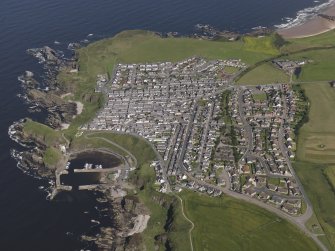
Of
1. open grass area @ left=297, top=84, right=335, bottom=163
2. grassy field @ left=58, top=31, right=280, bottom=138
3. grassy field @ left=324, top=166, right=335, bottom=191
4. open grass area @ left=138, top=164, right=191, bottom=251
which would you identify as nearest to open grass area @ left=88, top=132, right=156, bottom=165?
open grass area @ left=138, top=164, right=191, bottom=251

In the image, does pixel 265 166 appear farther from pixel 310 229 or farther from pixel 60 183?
pixel 60 183

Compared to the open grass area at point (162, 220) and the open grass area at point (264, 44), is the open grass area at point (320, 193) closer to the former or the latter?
the open grass area at point (162, 220)

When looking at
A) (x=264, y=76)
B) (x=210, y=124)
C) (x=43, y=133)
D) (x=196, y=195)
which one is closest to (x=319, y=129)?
(x=210, y=124)

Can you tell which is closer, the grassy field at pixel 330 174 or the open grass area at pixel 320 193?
the open grass area at pixel 320 193

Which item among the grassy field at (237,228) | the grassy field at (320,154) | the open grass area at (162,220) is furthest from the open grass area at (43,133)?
the grassy field at (320,154)

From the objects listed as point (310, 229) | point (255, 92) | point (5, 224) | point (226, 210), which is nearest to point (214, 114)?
point (255, 92)
